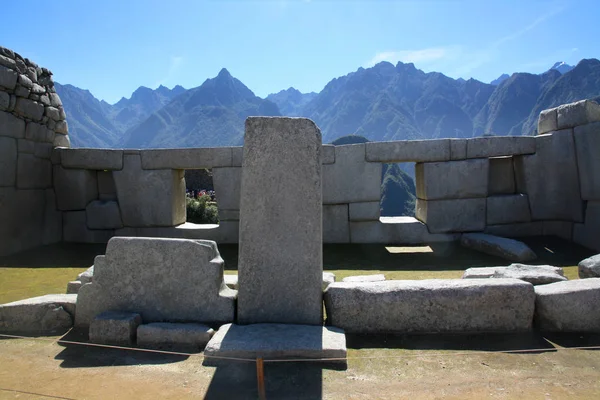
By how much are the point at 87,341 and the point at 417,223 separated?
5995 mm

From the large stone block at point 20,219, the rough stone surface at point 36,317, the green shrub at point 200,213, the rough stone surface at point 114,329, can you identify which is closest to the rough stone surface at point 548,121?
the rough stone surface at point 114,329

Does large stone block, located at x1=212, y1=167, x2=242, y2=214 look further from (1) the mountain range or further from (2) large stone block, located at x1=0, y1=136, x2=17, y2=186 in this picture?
(1) the mountain range

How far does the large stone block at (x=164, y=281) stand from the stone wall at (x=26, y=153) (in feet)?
15.9

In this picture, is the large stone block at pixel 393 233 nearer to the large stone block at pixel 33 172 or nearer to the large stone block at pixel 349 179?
the large stone block at pixel 349 179

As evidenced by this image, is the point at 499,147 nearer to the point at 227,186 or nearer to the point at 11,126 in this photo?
the point at 227,186

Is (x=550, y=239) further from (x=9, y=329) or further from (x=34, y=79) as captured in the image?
(x=34, y=79)

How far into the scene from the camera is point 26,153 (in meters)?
7.67

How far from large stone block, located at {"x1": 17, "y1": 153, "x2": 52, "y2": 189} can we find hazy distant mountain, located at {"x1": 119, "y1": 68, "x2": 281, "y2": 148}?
6373cm

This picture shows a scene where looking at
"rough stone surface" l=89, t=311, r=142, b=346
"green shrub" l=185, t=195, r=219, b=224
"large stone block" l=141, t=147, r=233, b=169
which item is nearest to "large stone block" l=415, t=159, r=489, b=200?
"large stone block" l=141, t=147, r=233, b=169

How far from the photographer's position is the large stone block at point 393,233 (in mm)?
7832

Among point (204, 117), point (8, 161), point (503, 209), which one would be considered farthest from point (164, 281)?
point (204, 117)

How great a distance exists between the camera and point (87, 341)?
3.61 m

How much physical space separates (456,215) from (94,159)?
23.6 ft

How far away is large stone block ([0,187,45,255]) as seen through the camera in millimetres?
7176
